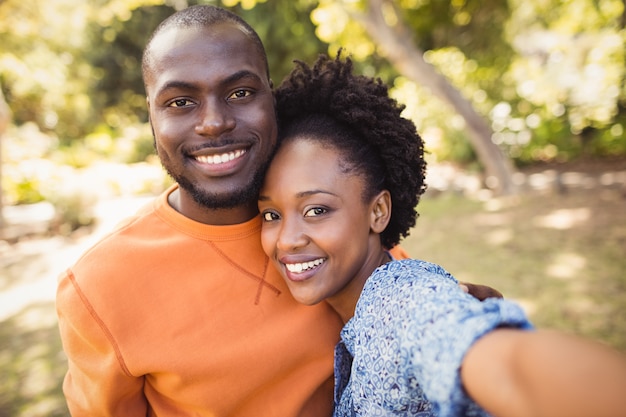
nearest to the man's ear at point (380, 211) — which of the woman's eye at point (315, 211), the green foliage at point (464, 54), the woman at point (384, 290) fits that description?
the woman at point (384, 290)

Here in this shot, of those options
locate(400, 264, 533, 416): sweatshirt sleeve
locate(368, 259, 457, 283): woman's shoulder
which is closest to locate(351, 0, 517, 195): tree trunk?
locate(368, 259, 457, 283): woman's shoulder

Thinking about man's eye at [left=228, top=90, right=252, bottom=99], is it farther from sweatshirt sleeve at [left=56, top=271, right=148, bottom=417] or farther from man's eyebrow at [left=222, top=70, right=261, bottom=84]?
sweatshirt sleeve at [left=56, top=271, right=148, bottom=417]

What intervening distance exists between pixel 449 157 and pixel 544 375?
1218 centimetres

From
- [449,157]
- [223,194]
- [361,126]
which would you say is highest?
[449,157]

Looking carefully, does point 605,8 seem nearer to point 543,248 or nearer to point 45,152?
point 543,248

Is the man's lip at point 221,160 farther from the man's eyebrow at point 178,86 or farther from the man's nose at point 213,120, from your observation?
the man's eyebrow at point 178,86

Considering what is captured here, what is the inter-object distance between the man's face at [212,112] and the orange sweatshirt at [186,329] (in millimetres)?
192

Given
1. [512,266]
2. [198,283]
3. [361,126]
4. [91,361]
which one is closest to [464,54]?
[512,266]

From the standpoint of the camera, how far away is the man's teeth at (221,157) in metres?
1.66

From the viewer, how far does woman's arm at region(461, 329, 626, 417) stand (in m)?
0.75

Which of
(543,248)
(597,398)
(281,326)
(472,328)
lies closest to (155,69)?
(281,326)

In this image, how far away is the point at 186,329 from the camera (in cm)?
166

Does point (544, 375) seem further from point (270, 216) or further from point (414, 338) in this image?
point (270, 216)

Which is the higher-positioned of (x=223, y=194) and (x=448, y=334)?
(x=448, y=334)
